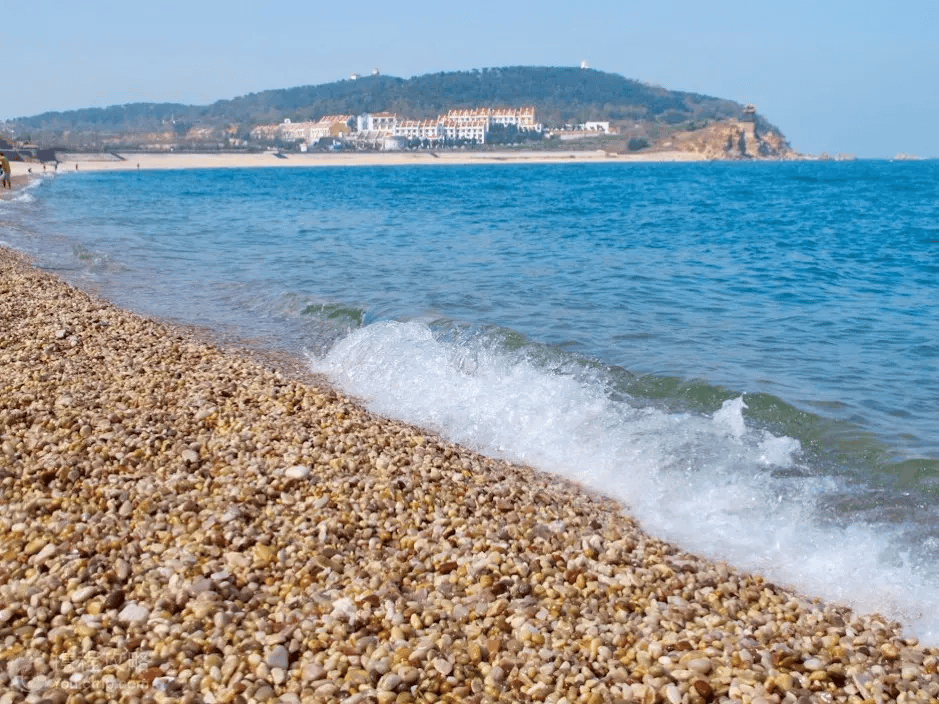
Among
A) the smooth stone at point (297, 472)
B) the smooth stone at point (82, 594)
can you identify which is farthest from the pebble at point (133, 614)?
the smooth stone at point (297, 472)

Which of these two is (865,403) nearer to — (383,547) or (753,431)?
(753,431)

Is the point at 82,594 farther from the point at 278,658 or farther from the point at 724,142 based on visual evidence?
the point at 724,142

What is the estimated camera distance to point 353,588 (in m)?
4.23

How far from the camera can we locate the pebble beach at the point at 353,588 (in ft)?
11.7

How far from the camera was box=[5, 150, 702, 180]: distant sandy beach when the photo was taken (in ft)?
372

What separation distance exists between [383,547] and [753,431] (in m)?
4.20

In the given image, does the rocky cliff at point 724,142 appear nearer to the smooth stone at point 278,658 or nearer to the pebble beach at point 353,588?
the pebble beach at point 353,588

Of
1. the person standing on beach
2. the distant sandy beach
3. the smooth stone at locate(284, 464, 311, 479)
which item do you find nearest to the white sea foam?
the smooth stone at locate(284, 464, 311, 479)

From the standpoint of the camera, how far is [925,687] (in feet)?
12.2

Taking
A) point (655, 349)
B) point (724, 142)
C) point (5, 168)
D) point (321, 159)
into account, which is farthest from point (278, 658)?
point (724, 142)

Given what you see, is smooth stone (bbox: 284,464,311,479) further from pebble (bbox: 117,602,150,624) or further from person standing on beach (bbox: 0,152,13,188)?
person standing on beach (bbox: 0,152,13,188)

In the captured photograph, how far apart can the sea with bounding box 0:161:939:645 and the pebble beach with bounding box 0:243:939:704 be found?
0.73m

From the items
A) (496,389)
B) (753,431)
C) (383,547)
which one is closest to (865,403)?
(753,431)

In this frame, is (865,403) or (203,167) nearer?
(865,403)
